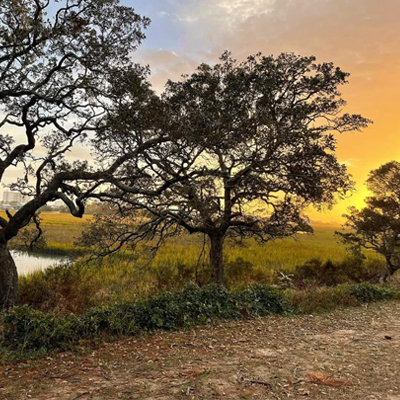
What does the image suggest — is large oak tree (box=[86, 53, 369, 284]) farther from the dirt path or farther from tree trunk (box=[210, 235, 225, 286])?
the dirt path

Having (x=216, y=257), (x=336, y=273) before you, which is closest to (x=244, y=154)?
(x=216, y=257)

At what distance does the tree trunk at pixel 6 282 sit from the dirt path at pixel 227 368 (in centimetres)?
438

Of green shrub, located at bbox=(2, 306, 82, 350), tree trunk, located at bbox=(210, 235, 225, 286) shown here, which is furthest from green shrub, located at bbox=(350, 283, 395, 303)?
green shrub, located at bbox=(2, 306, 82, 350)

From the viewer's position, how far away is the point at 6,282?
28.2 ft

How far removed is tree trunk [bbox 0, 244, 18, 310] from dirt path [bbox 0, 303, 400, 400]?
438 cm

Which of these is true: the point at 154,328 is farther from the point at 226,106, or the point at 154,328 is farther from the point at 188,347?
the point at 226,106

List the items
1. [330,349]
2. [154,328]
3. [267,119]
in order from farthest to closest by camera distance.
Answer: [267,119], [154,328], [330,349]

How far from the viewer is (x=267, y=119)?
33.1 ft

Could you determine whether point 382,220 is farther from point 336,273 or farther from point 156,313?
point 156,313

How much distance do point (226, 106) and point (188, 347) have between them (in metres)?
7.15

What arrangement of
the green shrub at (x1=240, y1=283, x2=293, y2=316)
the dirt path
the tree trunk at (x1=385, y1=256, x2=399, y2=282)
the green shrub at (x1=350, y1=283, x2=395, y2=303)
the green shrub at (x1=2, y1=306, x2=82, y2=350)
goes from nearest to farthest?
the dirt path → the green shrub at (x1=2, y1=306, x2=82, y2=350) → the green shrub at (x1=240, y1=283, x2=293, y2=316) → the green shrub at (x1=350, y1=283, x2=395, y2=303) → the tree trunk at (x1=385, y1=256, x2=399, y2=282)

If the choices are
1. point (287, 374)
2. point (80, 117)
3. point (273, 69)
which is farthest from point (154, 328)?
point (273, 69)

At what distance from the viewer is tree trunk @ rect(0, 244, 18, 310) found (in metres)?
8.55

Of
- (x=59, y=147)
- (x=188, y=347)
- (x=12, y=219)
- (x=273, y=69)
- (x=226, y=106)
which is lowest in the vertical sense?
(x=188, y=347)
